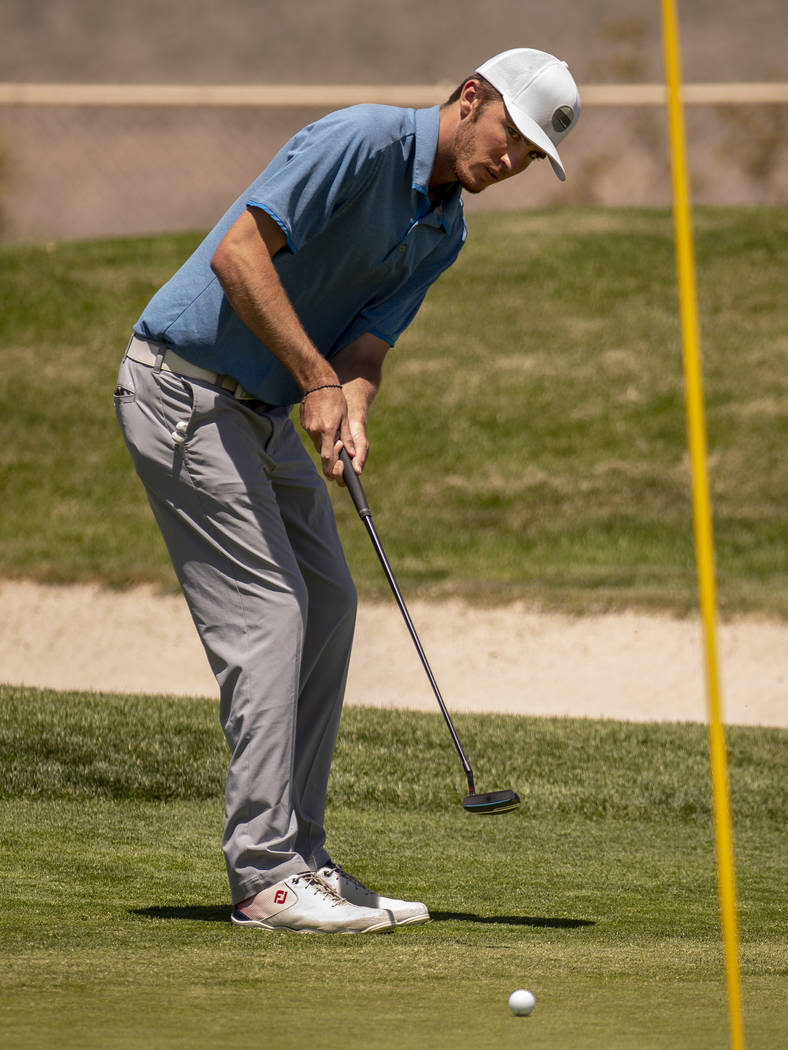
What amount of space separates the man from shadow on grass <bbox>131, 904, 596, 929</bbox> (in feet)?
0.36

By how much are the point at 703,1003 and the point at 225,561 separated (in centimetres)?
145

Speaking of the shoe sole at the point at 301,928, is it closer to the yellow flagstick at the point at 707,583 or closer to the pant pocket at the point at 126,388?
the pant pocket at the point at 126,388

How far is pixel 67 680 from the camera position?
10883mm

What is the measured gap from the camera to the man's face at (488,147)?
3.61 m

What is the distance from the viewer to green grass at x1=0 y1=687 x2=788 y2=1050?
8.76 ft

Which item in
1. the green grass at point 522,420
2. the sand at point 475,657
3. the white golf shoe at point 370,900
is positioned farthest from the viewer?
the green grass at point 522,420

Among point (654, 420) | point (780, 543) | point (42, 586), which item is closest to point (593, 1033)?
point (42, 586)

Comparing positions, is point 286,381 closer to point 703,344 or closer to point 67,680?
point 67,680

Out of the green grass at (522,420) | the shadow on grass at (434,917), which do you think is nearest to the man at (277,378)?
the shadow on grass at (434,917)

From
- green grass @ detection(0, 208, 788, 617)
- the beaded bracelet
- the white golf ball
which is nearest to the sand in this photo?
green grass @ detection(0, 208, 788, 617)

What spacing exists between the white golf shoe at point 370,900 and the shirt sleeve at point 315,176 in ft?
4.72

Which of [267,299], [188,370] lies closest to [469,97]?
[267,299]

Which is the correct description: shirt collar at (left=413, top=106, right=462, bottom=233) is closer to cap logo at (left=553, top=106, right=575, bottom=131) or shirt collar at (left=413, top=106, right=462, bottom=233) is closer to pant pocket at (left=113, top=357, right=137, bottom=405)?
cap logo at (left=553, top=106, right=575, bottom=131)

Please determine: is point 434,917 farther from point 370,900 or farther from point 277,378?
point 277,378
